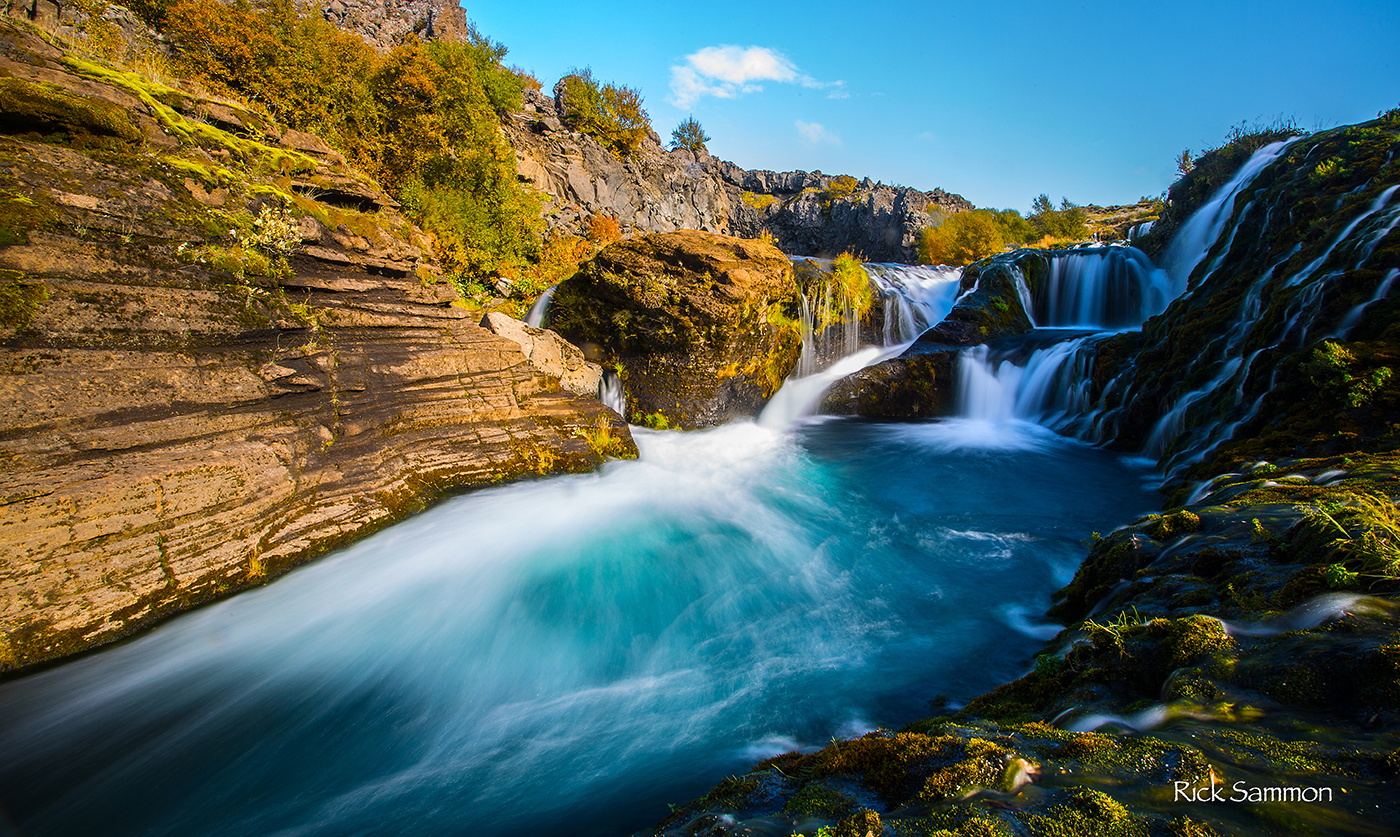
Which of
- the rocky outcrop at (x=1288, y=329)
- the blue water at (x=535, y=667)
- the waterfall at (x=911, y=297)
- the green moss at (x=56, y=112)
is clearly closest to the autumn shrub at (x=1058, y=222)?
the waterfall at (x=911, y=297)

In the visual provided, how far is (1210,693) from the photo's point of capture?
6.50 feet

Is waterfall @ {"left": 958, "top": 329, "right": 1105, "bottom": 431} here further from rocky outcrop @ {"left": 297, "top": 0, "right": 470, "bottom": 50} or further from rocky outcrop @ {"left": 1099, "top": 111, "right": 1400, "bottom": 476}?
rocky outcrop @ {"left": 297, "top": 0, "right": 470, "bottom": 50}

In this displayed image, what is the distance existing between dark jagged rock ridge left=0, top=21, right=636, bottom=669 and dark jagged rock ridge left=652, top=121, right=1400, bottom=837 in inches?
213

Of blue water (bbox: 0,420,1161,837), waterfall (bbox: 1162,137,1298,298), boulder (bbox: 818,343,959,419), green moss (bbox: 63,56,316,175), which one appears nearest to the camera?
blue water (bbox: 0,420,1161,837)

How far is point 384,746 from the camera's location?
143 inches

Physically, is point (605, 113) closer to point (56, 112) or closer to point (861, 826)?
point (56, 112)

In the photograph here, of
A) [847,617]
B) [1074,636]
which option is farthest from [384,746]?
[1074,636]

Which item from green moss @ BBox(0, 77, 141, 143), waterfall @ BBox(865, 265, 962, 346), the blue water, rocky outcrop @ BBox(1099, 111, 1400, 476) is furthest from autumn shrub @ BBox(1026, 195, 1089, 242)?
green moss @ BBox(0, 77, 141, 143)

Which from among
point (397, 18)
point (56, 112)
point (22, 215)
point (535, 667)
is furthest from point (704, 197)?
point (535, 667)

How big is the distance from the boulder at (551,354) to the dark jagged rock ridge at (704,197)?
14.0m

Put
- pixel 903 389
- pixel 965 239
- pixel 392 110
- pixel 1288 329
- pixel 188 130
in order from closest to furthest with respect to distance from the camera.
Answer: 1. pixel 188 130
2. pixel 1288 329
3. pixel 903 389
4. pixel 392 110
5. pixel 965 239

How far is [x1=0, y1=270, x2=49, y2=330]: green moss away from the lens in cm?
421

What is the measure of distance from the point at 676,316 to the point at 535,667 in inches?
292

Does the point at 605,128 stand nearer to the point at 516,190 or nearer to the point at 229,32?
the point at 516,190
